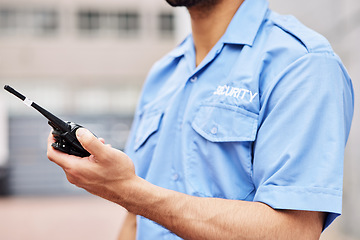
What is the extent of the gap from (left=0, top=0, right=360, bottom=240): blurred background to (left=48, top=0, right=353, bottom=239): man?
10332mm

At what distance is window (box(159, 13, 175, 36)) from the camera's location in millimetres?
17453

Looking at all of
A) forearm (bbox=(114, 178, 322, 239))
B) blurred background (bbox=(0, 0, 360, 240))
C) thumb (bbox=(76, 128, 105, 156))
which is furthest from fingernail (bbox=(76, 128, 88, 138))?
blurred background (bbox=(0, 0, 360, 240))

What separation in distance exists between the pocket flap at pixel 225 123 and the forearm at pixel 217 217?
0.22 meters

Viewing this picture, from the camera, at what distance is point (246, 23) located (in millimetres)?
1517

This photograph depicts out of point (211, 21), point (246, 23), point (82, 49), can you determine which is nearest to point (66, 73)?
→ point (82, 49)

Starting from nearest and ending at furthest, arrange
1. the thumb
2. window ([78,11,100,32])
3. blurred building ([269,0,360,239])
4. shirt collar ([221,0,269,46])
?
the thumb < shirt collar ([221,0,269,46]) < blurred building ([269,0,360,239]) < window ([78,11,100,32])

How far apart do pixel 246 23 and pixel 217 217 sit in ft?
2.28

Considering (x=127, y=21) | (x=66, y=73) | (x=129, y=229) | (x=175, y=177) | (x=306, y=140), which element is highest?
(x=306, y=140)

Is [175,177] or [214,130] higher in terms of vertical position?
[214,130]

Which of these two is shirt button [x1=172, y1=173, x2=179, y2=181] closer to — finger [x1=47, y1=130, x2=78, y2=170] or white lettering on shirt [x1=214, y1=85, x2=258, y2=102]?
white lettering on shirt [x1=214, y1=85, x2=258, y2=102]

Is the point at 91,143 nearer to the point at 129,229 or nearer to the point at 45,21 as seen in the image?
the point at 129,229

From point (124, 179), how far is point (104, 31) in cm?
1660

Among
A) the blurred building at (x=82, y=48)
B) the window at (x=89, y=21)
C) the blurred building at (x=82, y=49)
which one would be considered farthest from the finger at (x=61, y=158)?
the window at (x=89, y=21)

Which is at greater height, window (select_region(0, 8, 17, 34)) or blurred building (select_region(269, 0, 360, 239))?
blurred building (select_region(269, 0, 360, 239))
